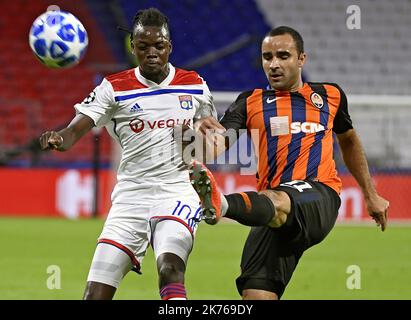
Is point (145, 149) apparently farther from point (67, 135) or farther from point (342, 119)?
point (342, 119)

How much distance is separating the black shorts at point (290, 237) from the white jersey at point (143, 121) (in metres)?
0.58

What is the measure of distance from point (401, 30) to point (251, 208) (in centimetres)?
1348

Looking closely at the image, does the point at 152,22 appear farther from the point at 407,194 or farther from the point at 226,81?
the point at 226,81

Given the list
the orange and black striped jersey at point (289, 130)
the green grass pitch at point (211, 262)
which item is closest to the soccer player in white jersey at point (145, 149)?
the orange and black striped jersey at point (289, 130)

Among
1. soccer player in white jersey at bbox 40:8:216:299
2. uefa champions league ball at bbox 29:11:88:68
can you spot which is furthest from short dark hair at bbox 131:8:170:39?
uefa champions league ball at bbox 29:11:88:68

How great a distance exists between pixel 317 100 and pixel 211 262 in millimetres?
4714

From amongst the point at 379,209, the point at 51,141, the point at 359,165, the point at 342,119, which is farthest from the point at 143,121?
the point at 379,209

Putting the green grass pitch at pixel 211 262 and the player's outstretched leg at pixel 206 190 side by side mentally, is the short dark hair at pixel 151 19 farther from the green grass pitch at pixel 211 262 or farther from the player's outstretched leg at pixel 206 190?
the green grass pitch at pixel 211 262

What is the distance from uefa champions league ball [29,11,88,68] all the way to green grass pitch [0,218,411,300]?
2.23 meters

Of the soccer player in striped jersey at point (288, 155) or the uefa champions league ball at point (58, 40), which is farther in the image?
the uefa champions league ball at point (58, 40)

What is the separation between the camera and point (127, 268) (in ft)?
17.0

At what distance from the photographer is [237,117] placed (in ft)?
17.8

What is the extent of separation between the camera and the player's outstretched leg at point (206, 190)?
448 cm

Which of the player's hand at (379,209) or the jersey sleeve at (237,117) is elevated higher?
the jersey sleeve at (237,117)
